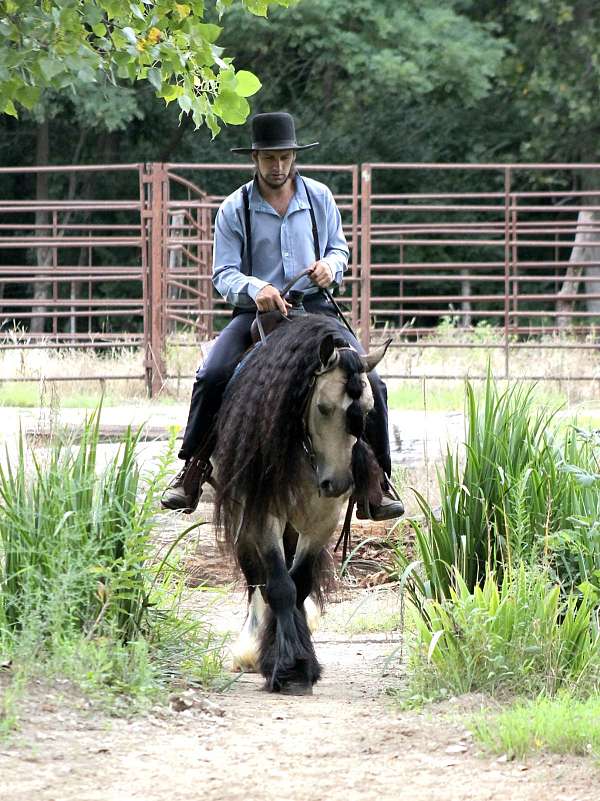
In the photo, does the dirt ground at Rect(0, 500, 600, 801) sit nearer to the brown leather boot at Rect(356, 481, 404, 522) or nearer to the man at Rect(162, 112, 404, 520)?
the brown leather boot at Rect(356, 481, 404, 522)

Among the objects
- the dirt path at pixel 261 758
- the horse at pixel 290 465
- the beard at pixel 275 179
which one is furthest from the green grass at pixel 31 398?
the dirt path at pixel 261 758

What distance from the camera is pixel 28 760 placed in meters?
4.49

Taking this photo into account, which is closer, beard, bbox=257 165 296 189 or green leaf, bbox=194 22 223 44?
green leaf, bbox=194 22 223 44

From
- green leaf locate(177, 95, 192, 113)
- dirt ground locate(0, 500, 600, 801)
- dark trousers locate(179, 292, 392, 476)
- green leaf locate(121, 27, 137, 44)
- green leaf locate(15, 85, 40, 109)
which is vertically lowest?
dirt ground locate(0, 500, 600, 801)

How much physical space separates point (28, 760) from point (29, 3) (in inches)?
A: 108

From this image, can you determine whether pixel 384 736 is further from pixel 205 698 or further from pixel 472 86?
pixel 472 86

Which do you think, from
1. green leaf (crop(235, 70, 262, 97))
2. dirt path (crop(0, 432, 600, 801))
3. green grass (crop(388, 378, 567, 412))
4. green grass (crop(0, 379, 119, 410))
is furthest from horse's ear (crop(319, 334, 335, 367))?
green grass (crop(0, 379, 119, 410))

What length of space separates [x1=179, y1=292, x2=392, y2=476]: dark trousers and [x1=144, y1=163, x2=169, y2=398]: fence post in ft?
26.7

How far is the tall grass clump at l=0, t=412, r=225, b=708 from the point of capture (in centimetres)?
533

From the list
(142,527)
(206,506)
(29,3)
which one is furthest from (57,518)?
(206,506)

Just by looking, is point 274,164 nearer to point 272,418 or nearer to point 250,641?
point 272,418

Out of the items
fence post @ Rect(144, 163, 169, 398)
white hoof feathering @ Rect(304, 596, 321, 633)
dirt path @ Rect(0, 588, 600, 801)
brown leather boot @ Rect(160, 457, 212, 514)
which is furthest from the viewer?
fence post @ Rect(144, 163, 169, 398)

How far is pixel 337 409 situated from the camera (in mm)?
6145

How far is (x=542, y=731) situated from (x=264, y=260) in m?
3.16
